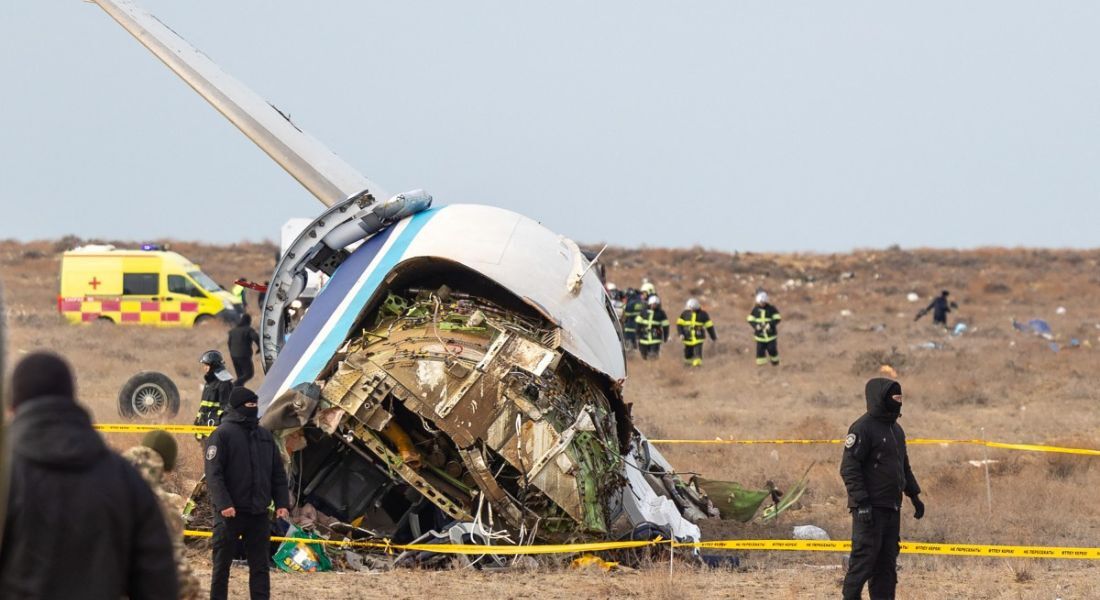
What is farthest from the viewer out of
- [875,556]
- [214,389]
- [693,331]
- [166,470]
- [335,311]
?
[693,331]

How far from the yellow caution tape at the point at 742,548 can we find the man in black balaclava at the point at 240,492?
1.98m

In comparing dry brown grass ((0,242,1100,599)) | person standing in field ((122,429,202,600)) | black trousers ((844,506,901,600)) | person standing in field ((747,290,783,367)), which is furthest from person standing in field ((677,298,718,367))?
person standing in field ((122,429,202,600))

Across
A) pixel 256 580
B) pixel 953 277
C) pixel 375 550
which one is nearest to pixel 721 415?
pixel 375 550

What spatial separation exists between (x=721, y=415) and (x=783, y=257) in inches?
1900

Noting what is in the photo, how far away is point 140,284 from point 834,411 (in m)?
18.4

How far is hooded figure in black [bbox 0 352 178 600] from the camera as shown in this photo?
4086 mm

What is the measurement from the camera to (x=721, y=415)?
20656 millimetres

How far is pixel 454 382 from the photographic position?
1056cm

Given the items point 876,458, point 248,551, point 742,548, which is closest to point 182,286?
point 742,548

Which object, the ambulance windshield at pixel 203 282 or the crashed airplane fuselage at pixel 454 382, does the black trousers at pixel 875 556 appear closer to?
the crashed airplane fuselage at pixel 454 382

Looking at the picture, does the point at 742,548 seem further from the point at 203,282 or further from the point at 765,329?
the point at 203,282

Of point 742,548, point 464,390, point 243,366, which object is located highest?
point 464,390

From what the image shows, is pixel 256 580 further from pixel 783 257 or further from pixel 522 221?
pixel 783 257

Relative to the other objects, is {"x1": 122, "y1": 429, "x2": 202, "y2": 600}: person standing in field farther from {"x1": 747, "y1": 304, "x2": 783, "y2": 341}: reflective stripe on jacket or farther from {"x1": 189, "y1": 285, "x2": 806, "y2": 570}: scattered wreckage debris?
{"x1": 747, "y1": 304, "x2": 783, "y2": 341}: reflective stripe on jacket
